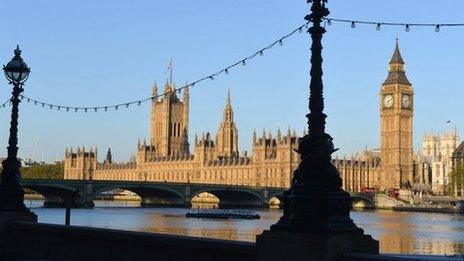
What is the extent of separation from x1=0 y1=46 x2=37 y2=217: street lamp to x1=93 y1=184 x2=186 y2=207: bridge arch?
63140mm

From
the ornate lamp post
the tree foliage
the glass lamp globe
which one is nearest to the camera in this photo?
the ornate lamp post

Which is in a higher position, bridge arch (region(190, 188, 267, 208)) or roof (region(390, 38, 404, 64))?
roof (region(390, 38, 404, 64))

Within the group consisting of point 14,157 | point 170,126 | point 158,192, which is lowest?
point 158,192

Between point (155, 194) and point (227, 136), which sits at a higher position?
point (227, 136)

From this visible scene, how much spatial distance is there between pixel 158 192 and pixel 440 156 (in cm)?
7085

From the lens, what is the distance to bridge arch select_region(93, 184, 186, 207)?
79750mm

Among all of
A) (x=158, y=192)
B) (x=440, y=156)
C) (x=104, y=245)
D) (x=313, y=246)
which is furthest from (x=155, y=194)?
(x=313, y=246)

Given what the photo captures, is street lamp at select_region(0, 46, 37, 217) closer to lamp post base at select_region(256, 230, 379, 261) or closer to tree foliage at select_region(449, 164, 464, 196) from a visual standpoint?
lamp post base at select_region(256, 230, 379, 261)

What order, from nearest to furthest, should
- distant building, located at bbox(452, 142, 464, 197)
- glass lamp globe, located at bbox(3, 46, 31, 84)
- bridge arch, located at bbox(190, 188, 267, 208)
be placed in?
glass lamp globe, located at bbox(3, 46, 31, 84) < bridge arch, located at bbox(190, 188, 267, 208) < distant building, located at bbox(452, 142, 464, 197)

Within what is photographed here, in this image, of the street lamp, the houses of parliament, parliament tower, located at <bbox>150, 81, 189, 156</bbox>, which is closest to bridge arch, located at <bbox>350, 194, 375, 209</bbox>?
the houses of parliament

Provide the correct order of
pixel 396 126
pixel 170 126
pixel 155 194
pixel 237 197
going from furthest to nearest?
pixel 170 126
pixel 396 126
pixel 237 197
pixel 155 194

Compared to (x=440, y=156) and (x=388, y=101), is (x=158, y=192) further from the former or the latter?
(x=440, y=156)

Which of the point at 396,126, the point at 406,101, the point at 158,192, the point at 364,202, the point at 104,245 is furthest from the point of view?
the point at 406,101

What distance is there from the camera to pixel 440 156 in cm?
14188
